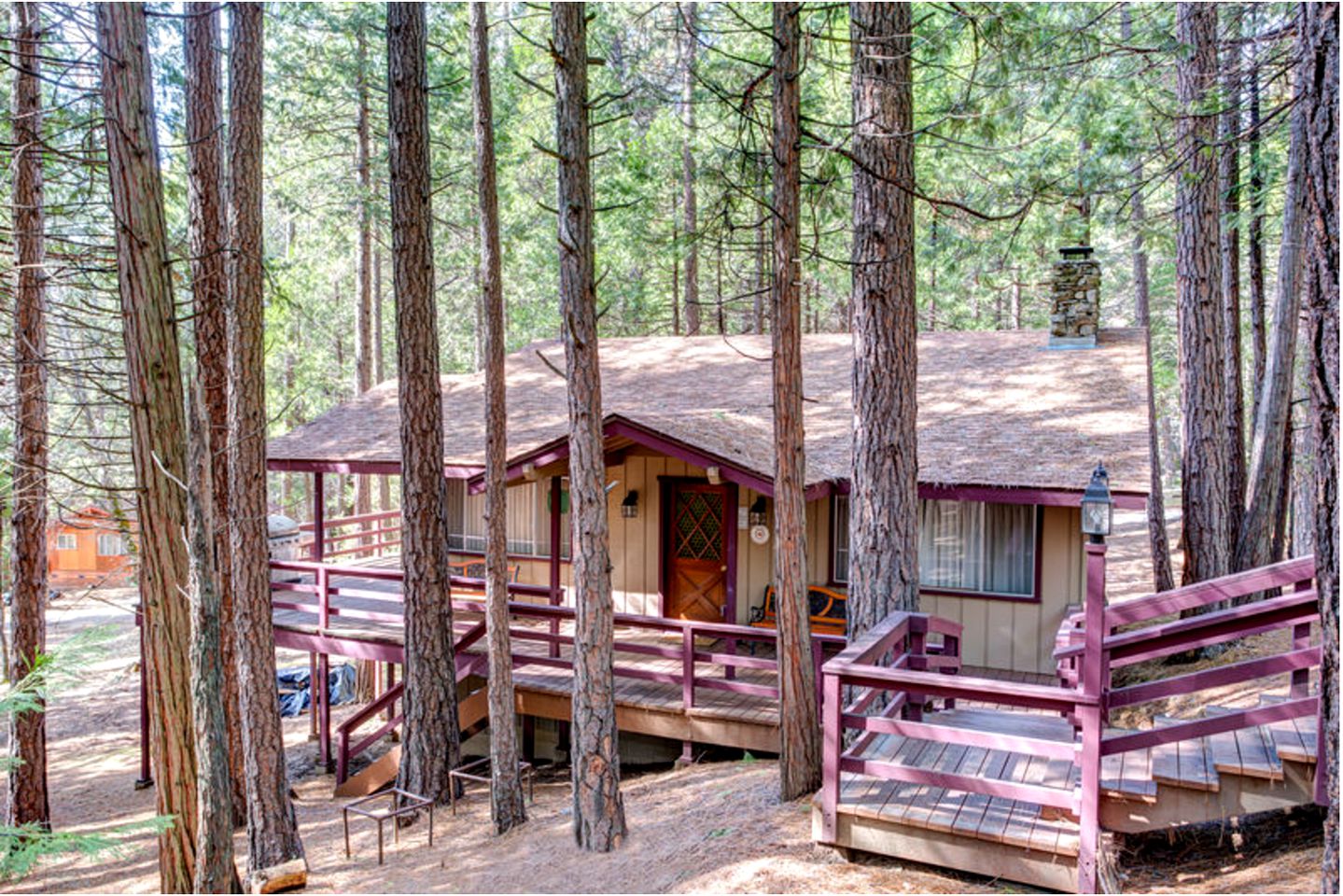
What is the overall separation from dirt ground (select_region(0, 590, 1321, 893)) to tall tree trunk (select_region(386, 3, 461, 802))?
2.55ft

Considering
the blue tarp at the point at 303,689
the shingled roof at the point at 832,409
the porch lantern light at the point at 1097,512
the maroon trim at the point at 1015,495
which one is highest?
the shingled roof at the point at 832,409

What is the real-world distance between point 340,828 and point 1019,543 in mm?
7524

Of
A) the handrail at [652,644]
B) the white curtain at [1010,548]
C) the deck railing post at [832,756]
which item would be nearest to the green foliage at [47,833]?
the handrail at [652,644]

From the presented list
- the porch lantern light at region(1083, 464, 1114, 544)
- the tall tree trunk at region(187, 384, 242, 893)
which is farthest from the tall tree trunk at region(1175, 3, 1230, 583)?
the tall tree trunk at region(187, 384, 242, 893)

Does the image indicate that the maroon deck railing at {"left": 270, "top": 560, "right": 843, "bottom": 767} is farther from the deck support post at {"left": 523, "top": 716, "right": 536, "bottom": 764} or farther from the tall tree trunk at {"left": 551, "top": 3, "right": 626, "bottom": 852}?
the tall tree trunk at {"left": 551, "top": 3, "right": 626, "bottom": 852}

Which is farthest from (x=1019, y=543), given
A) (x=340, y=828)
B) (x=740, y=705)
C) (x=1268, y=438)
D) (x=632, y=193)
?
(x=632, y=193)

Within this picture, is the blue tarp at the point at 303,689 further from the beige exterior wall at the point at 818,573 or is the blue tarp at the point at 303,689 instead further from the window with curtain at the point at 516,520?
the beige exterior wall at the point at 818,573

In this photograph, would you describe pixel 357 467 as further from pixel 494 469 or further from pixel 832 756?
pixel 832 756

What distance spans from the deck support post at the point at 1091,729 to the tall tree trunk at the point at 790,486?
2.04 m

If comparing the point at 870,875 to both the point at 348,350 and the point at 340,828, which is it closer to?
the point at 340,828

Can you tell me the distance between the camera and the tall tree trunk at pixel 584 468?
6.18 meters

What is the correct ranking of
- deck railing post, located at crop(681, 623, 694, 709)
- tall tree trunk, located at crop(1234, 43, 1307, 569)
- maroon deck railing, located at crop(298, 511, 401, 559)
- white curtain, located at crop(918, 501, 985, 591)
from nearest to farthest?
deck railing post, located at crop(681, 623, 694, 709)
tall tree trunk, located at crop(1234, 43, 1307, 569)
white curtain, located at crop(918, 501, 985, 591)
maroon deck railing, located at crop(298, 511, 401, 559)

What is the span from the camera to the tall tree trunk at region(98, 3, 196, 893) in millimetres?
4398

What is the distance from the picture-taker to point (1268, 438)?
29.7 ft
